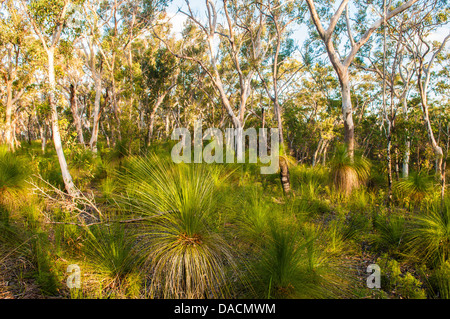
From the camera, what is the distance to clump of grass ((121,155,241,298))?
105 inches

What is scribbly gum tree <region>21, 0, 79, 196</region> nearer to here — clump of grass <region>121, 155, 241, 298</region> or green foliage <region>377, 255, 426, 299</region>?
clump of grass <region>121, 155, 241, 298</region>

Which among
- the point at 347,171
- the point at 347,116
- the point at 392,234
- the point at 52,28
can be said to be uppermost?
the point at 52,28

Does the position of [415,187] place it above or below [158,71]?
below

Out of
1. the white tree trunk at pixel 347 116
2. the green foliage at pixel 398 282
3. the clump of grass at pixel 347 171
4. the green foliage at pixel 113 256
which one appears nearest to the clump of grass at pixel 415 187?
the clump of grass at pixel 347 171

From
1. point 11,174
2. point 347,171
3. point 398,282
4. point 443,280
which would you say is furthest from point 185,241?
point 347,171

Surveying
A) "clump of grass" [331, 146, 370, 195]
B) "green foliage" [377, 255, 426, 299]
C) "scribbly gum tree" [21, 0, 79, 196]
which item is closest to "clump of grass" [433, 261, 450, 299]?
"green foliage" [377, 255, 426, 299]

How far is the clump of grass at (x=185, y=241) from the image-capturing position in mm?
2670

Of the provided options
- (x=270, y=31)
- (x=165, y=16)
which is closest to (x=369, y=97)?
(x=270, y=31)

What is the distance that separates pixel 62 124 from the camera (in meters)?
6.36

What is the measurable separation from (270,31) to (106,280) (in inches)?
698

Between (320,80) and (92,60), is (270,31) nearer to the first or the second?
(320,80)

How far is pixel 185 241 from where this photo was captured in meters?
2.78

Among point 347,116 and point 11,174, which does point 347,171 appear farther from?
point 11,174
